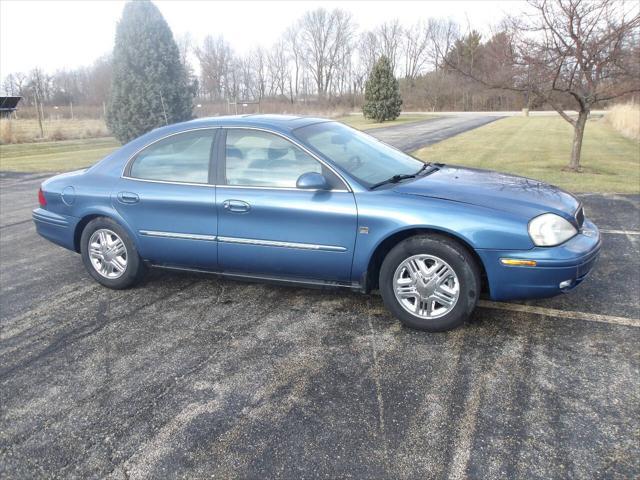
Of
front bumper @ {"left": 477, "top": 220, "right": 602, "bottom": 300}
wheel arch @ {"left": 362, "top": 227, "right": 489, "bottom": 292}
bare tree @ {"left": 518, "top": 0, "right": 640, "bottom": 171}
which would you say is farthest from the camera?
bare tree @ {"left": 518, "top": 0, "right": 640, "bottom": 171}

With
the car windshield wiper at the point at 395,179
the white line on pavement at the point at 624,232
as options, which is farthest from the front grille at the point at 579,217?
the white line on pavement at the point at 624,232

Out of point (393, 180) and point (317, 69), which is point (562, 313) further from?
point (317, 69)

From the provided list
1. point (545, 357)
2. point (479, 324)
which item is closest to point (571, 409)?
point (545, 357)

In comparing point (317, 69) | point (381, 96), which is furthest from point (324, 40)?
point (381, 96)

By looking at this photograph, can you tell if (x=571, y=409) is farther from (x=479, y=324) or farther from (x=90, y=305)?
(x=90, y=305)

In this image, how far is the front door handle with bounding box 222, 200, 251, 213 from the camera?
4.12m

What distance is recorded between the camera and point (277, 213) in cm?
402

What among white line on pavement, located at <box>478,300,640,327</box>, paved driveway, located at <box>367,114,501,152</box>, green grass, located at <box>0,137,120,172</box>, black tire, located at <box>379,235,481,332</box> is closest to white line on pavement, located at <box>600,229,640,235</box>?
white line on pavement, located at <box>478,300,640,327</box>

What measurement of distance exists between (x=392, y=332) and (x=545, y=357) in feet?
3.29

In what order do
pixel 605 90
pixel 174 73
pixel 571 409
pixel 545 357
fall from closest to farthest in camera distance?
pixel 571 409
pixel 545 357
pixel 605 90
pixel 174 73

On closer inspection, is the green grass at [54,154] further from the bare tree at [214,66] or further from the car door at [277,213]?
the bare tree at [214,66]

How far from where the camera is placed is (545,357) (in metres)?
3.36

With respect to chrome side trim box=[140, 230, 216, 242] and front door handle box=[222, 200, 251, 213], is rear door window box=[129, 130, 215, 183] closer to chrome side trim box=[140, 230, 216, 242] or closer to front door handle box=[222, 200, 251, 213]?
front door handle box=[222, 200, 251, 213]

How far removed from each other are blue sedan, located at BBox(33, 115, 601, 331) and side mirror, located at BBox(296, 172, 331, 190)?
1cm
